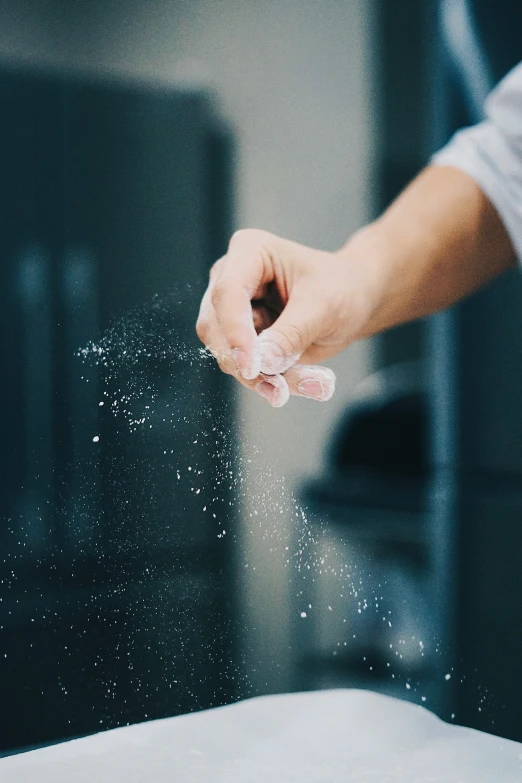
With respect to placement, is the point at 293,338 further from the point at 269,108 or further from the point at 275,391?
the point at 269,108

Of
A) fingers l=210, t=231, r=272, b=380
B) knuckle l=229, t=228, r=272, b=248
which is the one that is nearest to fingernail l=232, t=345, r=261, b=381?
fingers l=210, t=231, r=272, b=380

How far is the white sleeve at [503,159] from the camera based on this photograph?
78 centimetres

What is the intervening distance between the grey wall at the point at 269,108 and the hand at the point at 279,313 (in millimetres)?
118

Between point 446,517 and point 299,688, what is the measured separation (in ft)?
0.89

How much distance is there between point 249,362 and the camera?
572 mm

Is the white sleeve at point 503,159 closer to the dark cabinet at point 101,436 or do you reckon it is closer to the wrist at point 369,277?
the wrist at point 369,277

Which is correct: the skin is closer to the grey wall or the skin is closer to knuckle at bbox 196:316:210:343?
knuckle at bbox 196:316:210:343

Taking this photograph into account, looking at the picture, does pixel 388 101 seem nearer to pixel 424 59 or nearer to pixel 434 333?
pixel 424 59

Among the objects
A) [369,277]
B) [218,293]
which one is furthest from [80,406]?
[369,277]

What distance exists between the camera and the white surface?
2.02 ft

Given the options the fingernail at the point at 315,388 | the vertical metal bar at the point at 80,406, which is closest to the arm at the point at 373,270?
the fingernail at the point at 315,388

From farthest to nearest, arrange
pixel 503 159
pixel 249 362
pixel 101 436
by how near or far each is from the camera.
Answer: pixel 503 159 < pixel 101 436 < pixel 249 362

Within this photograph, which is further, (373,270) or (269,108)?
(269,108)

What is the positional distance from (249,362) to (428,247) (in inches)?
10.7
